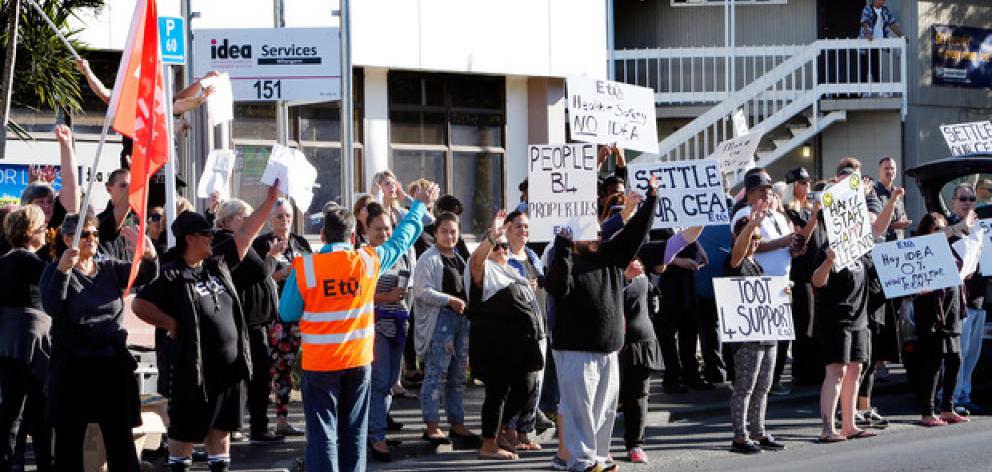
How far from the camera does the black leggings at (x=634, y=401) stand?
1205 centimetres

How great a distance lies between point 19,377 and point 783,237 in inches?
252

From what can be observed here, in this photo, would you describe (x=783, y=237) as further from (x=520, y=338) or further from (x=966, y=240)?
(x=520, y=338)

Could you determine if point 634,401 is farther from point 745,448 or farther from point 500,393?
point 745,448

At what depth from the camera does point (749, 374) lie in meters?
12.6

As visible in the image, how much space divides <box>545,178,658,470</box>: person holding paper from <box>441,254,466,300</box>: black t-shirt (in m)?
1.30

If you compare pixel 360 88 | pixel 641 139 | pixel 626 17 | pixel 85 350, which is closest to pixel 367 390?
pixel 85 350

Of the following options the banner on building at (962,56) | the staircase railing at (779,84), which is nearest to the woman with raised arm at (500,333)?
the staircase railing at (779,84)

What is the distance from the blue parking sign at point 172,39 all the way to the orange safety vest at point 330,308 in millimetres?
4400

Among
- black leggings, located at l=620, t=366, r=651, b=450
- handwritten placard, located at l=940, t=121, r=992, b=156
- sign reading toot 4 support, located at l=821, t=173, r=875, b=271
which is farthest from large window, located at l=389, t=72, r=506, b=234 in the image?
black leggings, located at l=620, t=366, r=651, b=450

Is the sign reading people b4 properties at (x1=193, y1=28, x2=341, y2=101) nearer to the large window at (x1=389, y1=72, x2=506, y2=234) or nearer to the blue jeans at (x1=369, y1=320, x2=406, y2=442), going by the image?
the blue jeans at (x1=369, y1=320, x2=406, y2=442)

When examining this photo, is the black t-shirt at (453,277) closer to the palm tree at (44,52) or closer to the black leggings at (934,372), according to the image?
the black leggings at (934,372)

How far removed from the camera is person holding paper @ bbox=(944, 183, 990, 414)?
47.3 feet

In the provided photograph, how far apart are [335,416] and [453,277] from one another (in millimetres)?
2503

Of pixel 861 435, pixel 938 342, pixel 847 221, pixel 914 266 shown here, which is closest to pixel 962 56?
pixel 938 342
